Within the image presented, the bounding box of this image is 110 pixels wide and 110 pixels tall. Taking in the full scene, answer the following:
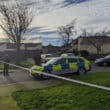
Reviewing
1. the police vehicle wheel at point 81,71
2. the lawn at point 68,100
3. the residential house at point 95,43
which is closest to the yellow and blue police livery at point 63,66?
the police vehicle wheel at point 81,71

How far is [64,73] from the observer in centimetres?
2027

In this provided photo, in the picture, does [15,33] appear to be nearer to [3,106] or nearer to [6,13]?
[6,13]

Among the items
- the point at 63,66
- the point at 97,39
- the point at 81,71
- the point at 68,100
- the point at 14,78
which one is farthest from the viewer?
the point at 97,39

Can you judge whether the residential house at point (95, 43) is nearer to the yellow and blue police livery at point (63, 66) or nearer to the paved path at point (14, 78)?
the yellow and blue police livery at point (63, 66)

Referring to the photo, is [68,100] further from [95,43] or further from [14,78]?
[95,43]

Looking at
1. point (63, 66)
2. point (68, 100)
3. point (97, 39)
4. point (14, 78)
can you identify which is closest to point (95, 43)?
point (97, 39)

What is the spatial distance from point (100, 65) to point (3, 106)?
78.0ft

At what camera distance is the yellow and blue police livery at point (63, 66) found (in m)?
19.6

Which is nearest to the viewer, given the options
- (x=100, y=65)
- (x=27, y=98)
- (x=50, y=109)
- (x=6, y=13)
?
(x=50, y=109)

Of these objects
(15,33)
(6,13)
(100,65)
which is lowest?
(100,65)

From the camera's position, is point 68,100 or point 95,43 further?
point 95,43

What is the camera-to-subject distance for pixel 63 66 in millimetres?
20219

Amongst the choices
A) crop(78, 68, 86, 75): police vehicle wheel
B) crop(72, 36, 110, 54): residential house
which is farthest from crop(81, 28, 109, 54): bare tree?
crop(78, 68, 86, 75): police vehicle wheel

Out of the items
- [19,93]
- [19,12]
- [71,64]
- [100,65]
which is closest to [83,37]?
[19,12]
